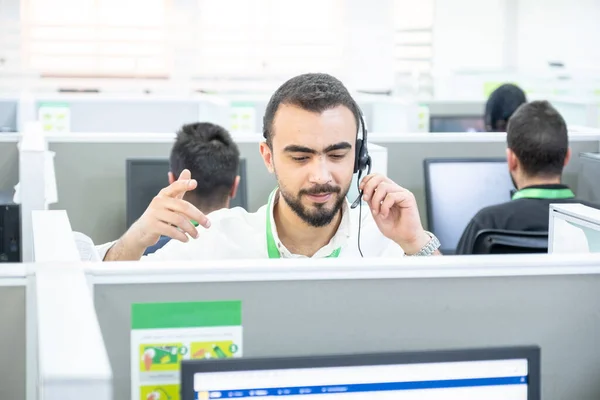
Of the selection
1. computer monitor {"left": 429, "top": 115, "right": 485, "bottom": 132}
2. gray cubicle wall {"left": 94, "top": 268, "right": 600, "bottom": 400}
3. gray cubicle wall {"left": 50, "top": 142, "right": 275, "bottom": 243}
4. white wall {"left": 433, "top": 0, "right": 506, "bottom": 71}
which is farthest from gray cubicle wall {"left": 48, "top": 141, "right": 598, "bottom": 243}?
white wall {"left": 433, "top": 0, "right": 506, "bottom": 71}

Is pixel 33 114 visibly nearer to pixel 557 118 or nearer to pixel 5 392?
pixel 557 118

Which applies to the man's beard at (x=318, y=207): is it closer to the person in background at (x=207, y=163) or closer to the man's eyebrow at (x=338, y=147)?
the man's eyebrow at (x=338, y=147)

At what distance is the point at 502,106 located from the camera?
16.2ft

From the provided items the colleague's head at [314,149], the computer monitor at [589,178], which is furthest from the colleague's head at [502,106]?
the colleague's head at [314,149]

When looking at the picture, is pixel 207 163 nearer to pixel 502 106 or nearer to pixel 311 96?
pixel 311 96

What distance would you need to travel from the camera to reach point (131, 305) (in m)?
1.22

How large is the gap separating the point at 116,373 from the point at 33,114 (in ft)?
13.3

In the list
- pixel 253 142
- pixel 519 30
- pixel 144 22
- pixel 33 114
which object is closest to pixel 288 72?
pixel 144 22

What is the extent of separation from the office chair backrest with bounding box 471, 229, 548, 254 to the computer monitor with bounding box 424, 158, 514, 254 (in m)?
0.93

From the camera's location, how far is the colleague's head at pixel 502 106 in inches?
193

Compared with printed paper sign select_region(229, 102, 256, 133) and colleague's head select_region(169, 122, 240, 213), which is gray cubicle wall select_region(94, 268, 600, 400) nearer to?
colleague's head select_region(169, 122, 240, 213)

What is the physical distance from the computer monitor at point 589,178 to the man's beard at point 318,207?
184 cm

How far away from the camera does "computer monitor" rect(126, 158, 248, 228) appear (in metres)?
3.26

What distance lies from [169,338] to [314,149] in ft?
2.28
